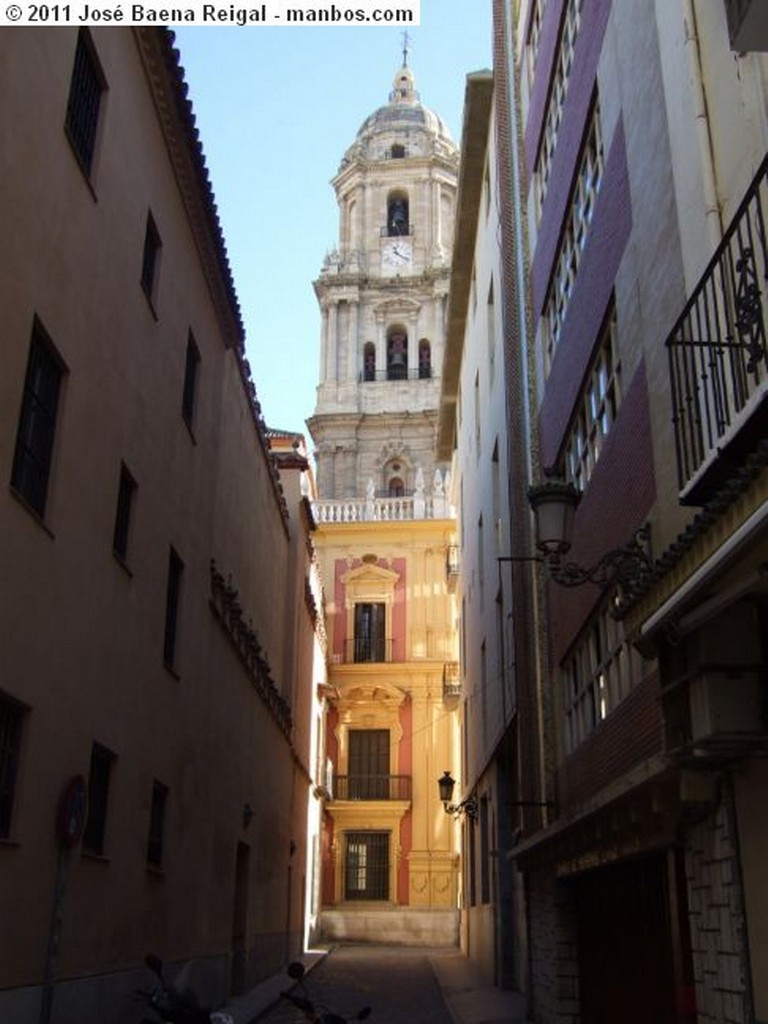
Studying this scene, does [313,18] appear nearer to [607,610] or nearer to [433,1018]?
[607,610]

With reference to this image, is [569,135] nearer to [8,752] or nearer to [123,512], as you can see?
[123,512]

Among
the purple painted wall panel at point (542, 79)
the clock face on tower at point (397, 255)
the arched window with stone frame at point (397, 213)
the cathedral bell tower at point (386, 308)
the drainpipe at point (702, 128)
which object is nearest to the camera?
the drainpipe at point (702, 128)

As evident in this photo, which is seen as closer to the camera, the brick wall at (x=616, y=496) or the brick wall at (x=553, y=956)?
the brick wall at (x=616, y=496)

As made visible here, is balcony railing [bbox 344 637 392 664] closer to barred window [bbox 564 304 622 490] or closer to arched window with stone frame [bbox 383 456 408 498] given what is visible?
arched window with stone frame [bbox 383 456 408 498]

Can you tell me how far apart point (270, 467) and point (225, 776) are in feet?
24.0

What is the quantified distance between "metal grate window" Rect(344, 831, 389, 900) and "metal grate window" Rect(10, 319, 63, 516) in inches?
1256

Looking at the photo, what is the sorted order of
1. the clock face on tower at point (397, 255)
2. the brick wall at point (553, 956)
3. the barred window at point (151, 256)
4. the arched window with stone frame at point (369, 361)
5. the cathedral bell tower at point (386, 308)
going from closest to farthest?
the barred window at point (151, 256), the brick wall at point (553, 956), the cathedral bell tower at point (386, 308), the arched window with stone frame at point (369, 361), the clock face on tower at point (397, 255)

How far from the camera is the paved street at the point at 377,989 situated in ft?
57.0

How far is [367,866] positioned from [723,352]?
114ft

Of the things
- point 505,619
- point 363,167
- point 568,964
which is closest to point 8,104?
point 568,964

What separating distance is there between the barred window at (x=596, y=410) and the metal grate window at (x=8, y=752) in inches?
231

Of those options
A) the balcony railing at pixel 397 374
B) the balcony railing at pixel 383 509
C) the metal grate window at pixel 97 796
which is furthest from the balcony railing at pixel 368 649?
the metal grate window at pixel 97 796

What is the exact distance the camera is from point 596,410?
11844 mm

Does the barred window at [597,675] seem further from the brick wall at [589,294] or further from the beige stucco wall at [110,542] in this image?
the beige stucco wall at [110,542]
